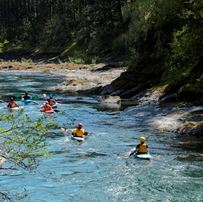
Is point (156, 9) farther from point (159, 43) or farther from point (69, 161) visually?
point (69, 161)

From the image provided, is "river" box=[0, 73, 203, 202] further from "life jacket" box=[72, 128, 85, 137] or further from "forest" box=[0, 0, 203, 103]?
"forest" box=[0, 0, 203, 103]

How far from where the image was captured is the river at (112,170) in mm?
19219

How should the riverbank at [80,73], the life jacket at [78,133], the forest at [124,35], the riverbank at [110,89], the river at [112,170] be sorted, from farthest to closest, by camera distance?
the riverbank at [80,73]
the forest at [124,35]
the riverbank at [110,89]
the life jacket at [78,133]
the river at [112,170]

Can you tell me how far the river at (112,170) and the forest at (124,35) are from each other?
22.8ft

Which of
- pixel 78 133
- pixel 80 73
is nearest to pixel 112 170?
pixel 78 133

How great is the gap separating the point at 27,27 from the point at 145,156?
10491 centimetres

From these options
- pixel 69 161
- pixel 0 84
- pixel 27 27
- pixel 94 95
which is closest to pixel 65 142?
pixel 69 161

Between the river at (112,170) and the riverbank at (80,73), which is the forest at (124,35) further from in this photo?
the river at (112,170)

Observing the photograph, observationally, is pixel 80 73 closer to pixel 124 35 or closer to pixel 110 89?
pixel 124 35

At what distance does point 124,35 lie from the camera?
8306cm

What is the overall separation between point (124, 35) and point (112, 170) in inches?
2441

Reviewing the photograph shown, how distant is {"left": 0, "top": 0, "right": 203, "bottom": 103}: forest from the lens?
40862 millimetres

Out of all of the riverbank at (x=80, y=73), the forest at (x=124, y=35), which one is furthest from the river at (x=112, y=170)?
the riverbank at (x=80, y=73)

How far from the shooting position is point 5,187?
2005 cm
